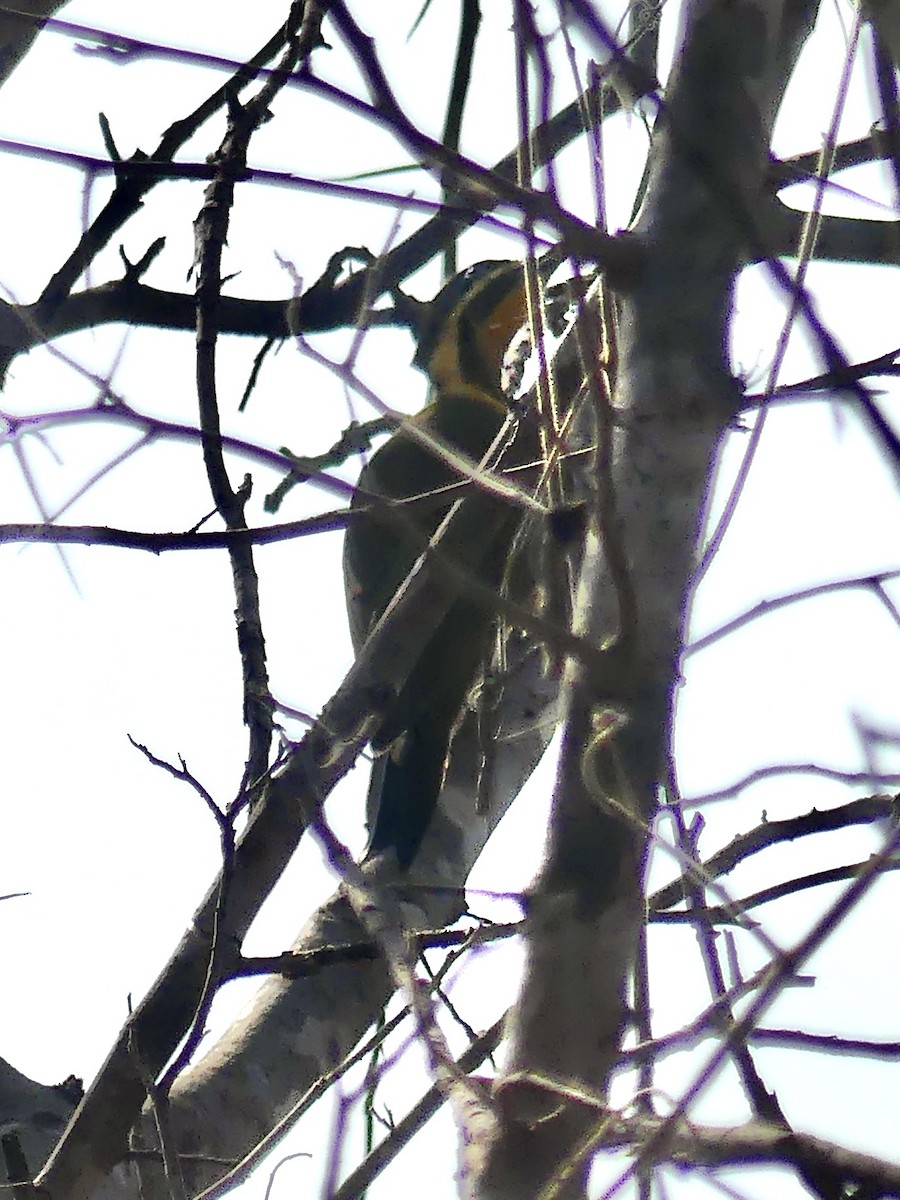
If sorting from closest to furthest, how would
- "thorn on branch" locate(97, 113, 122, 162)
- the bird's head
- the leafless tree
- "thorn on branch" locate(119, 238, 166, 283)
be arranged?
the leafless tree < "thorn on branch" locate(97, 113, 122, 162) < "thorn on branch" locate(119, 238, 166, 283) < the bird's head

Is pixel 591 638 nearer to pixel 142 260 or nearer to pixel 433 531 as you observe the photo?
pixel 142 260

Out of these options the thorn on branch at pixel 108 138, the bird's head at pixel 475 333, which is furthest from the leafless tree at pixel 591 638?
the bird's head at pixel 475 333

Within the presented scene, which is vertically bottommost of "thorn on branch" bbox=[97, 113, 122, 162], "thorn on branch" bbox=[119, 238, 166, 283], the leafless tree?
the leafless tree

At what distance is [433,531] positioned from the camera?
3.20m

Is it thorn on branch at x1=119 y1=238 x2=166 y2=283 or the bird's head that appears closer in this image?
thorn on branch at x1=119 y1=238 x2=166 y2=283

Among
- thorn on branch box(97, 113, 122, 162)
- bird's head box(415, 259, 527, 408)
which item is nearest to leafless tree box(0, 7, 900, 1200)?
thorn on branch box(97, 113, 122, 162)

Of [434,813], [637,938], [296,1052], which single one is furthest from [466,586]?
[434,813]

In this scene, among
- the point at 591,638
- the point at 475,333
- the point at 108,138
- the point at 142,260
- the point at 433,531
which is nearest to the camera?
the point at 591,638

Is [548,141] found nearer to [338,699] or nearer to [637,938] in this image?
[637,938]

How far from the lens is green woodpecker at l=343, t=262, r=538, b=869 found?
2188 mm

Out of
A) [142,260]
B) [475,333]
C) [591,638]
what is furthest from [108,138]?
[475,333]

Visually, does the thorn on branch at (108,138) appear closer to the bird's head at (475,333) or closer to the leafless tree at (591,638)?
the leafless tree at (591,638)

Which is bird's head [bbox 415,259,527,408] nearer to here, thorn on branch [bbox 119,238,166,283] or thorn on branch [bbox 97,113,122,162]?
thorn on branch [bbox 119,238,166,283]

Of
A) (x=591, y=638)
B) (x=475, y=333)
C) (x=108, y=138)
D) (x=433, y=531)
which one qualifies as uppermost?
(x=475, y=333)
